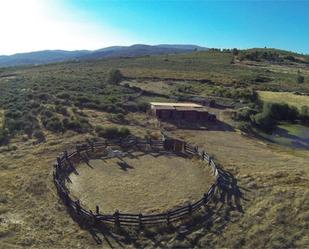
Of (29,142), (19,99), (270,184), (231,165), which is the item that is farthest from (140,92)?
(270,184)

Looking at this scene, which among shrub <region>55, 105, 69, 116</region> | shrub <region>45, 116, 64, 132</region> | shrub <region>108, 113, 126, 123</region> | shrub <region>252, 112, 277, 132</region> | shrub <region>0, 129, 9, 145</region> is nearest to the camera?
shrub <region>0, 129, 9, 145</region>

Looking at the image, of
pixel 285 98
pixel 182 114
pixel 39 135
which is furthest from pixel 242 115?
pixel 39 135

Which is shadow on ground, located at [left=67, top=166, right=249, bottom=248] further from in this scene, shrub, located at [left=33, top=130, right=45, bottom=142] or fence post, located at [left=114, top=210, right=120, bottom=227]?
shrub, located at [left=33, top=130, right=45, bottom=142]

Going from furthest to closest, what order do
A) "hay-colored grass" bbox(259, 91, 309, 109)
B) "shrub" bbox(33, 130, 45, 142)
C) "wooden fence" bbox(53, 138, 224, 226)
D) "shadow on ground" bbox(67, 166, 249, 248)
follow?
"hay-colored grass" bbox(259, 91, 309, 109) < "shrub" bbox(33, 130, 45, 142) < "wooden fence" bbox(53, 138, 224, 226) < "shadow on ground" bbox(67, 166, 249, 248)

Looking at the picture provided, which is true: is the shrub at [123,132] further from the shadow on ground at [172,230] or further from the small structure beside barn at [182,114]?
the shadow on ground at [172,230]

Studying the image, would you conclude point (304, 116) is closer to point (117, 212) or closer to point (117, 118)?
point (117, 118)

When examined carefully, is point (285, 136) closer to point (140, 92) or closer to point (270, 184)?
point (270, 184)

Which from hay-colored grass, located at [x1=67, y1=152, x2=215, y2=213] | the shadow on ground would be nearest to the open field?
hay-colored grass, located at [x1=67, y1=152, x2=215, y2=213]
